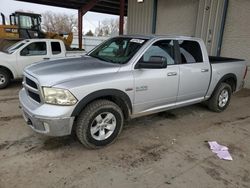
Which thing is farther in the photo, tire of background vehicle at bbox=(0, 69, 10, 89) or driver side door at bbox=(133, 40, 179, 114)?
tire of background vehicle at bbox=(0, 69, 10, 89)

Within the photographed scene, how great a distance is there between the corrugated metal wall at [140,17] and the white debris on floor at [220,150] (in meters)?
A: 9.27

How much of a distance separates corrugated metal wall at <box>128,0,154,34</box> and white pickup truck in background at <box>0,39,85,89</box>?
5907 millimetres

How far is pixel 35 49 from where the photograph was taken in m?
7.81

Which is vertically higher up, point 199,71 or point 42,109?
point 199,71

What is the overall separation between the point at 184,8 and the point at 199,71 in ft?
22.8

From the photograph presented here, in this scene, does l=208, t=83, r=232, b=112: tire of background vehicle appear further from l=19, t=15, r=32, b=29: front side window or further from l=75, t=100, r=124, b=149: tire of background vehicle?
l=19, t=15, r=32, b=29: front side window

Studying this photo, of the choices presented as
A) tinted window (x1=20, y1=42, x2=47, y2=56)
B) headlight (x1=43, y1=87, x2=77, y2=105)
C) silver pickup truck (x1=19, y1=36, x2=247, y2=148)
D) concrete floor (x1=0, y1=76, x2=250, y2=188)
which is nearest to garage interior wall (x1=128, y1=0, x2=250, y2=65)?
silver pickup truck (x1=19, y1=36, x2=247, y2=148)

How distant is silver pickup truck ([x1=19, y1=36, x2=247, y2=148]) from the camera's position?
118 inches

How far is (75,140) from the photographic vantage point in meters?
3.75

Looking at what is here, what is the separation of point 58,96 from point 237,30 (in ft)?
26.3

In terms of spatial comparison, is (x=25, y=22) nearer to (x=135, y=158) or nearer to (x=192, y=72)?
(x=192, y=72)

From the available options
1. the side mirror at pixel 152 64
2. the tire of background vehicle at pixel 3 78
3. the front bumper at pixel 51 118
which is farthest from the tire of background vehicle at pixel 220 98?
the tire of background vehicle at pixel 3 78

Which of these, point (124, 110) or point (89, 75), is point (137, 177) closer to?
point (124, 110)

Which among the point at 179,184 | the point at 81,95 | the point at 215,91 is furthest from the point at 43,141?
the point at 215,91
